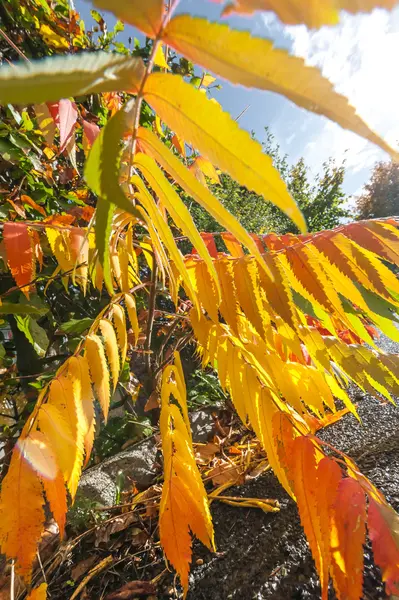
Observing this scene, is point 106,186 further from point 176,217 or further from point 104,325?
point 104,325

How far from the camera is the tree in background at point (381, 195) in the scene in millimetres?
11789

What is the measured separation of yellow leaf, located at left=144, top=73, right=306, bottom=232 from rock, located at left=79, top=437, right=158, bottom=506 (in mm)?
1217

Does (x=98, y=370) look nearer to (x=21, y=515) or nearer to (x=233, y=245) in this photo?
(x=21, y=515)

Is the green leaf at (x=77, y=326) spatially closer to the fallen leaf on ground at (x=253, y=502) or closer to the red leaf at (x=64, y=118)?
the red leaf at (x=64, y=118)

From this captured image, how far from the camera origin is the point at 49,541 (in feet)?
3.03

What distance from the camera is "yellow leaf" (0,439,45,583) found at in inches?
15.6

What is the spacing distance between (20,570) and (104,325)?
0.43 metres

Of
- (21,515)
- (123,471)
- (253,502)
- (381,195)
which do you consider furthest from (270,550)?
(381,195)

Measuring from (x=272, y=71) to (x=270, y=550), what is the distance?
0.91 metres

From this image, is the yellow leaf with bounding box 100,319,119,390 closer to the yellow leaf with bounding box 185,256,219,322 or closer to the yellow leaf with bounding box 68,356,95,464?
the yellow leaf with bounding box 68,356,95,464

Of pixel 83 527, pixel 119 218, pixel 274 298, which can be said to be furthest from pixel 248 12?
pixel 83 527

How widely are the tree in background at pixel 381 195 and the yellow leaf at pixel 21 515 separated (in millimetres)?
13433

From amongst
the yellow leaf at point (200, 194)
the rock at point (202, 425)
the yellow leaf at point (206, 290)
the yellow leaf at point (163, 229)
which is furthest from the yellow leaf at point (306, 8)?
the rock at point (202, 425)

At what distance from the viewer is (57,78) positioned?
0.16 m
